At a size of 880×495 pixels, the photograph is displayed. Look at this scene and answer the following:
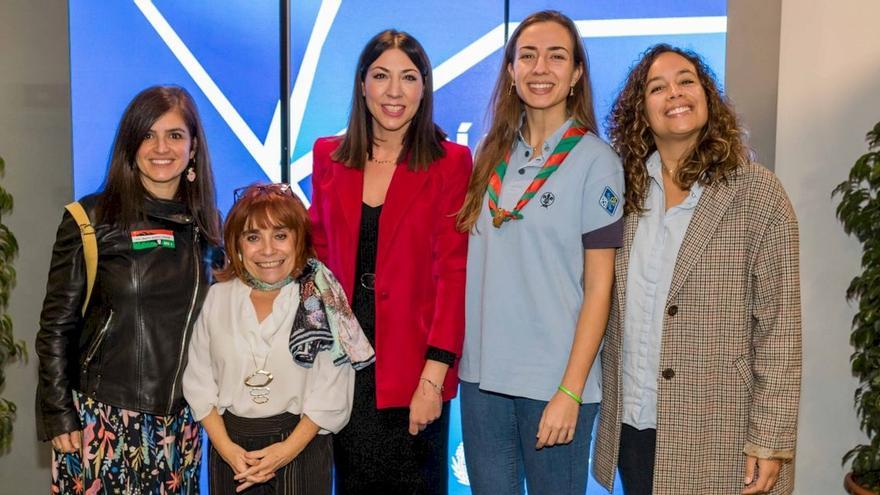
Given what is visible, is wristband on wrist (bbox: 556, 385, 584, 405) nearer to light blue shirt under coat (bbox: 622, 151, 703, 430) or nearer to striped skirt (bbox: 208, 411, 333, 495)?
light blue shirt under coat (bbox: 622, 151, 703, 430)

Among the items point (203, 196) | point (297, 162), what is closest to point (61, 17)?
point (297, 162)

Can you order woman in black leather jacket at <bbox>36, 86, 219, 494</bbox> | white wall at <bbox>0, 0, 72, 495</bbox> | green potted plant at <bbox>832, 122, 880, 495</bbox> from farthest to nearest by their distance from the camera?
white wall at <bbox>0, 0, 72, 495</bbox>, green potted plant at <bbox>832, 122, 880, 495</bbox>, woman in black leather jacket at <bbox>36, 86, 219, 494</bbox>

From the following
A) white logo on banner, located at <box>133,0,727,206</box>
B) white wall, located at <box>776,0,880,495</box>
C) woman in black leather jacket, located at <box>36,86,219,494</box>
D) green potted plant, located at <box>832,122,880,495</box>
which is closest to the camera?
woman in black leather jacket, located at <box>36,86,219,494</box>

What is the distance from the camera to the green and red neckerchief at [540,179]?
208 cm

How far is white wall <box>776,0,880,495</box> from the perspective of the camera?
296 centimetres

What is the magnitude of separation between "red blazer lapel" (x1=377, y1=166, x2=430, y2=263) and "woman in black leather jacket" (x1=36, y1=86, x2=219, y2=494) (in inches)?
22.9

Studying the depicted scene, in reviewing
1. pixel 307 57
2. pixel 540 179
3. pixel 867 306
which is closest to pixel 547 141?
pixel 540 179

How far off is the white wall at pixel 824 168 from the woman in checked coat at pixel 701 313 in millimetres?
1176

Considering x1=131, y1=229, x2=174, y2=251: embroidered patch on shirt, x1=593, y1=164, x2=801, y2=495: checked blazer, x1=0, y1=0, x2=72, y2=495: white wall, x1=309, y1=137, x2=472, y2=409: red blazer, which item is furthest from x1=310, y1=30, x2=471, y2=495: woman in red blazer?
x1=0, y1=0, x2=72, y2=495: white wall

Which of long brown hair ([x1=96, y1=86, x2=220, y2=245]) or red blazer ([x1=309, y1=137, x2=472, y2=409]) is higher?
long brown hair ([x1=96, y1=86, x2=220, y2=245])

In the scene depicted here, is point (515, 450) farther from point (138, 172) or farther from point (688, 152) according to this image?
point (138, 172)

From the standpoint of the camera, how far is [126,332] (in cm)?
226

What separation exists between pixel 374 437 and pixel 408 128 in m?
0.92

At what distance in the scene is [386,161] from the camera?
7.75ft
